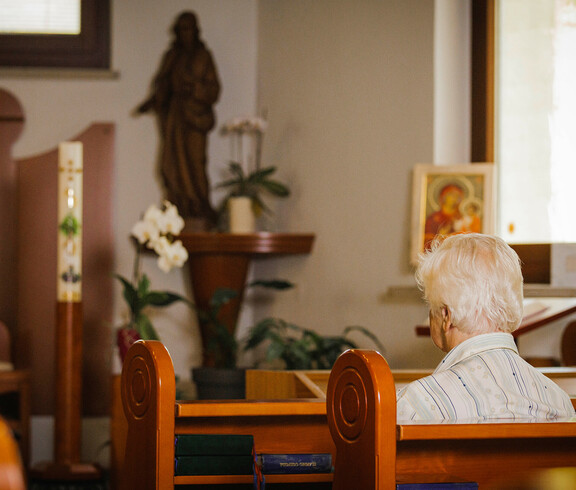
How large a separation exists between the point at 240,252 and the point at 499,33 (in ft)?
6.37

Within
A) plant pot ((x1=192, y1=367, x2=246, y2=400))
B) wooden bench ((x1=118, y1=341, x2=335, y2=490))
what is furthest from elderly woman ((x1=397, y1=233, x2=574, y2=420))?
plant pot ((x1=192, y1=367, x2=246, y2=400))

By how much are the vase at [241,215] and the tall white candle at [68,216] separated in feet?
3.55

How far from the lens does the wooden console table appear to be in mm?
4688

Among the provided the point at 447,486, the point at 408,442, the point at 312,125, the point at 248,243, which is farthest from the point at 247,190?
the point at 447,486

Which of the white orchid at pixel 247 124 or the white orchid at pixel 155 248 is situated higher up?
the white orchid at pixel 247 124

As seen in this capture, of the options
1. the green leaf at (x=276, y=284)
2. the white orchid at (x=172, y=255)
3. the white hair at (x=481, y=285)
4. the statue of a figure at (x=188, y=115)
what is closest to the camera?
the white hair at (x=481, y=285)

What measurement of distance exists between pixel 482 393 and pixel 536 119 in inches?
115

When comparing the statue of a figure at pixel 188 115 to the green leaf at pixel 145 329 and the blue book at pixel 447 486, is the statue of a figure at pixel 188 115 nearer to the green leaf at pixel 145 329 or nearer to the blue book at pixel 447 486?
the green leaf at pixel 145 329

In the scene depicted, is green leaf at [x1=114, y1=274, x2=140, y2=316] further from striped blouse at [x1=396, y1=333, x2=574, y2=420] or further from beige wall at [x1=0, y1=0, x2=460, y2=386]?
striped blouse at [x1=396, y1=333, x2=574, y2=420]

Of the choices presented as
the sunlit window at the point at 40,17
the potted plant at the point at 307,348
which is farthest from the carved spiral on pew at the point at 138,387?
the sunlit window at the point at 40,17

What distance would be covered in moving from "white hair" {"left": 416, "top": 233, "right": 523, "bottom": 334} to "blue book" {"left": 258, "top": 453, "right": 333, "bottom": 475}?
481 millimetres

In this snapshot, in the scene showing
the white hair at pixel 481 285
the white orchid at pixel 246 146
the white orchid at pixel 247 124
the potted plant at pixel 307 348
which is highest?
the white orchid at pixel 247 124

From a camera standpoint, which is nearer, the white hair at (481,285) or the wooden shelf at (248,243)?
the white hair at (481,285)

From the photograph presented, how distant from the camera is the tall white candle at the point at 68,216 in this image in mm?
4035
